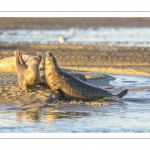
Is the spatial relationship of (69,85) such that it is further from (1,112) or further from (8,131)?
(8,131)

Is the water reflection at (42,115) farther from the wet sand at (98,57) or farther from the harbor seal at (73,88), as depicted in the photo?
the wet sand at (98,57)

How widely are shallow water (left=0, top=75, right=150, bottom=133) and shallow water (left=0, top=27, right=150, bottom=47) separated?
1352 cm

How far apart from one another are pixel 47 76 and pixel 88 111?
1598 millimetres

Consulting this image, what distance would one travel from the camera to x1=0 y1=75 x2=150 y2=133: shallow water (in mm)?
8875

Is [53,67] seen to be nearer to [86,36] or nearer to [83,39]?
[83,39]

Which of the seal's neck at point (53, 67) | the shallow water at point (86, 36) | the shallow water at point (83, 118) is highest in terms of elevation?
the shallow water at point (86, 36)

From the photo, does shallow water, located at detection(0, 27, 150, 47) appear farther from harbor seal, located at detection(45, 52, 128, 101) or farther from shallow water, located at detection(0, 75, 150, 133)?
shallow water, located at detection(0, 75, 150, 133)

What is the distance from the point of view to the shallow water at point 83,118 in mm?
8875

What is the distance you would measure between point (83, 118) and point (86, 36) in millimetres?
18295

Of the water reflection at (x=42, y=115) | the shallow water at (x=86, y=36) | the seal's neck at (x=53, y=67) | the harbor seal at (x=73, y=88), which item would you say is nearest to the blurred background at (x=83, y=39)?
the shallow water at (x=86, y=36)

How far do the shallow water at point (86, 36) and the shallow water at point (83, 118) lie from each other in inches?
532

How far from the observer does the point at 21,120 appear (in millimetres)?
9422

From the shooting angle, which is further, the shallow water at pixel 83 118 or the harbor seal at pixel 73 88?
the harbor seal at pixel 73 88
